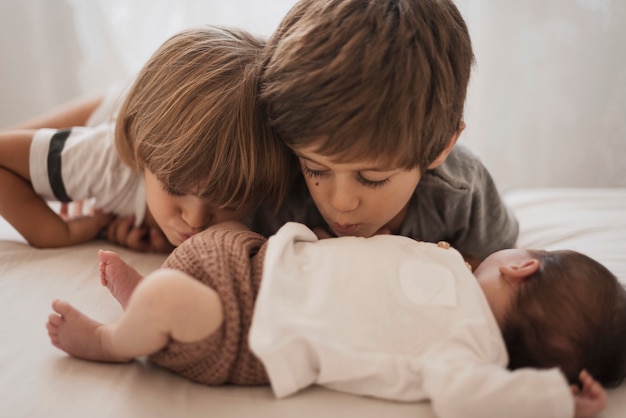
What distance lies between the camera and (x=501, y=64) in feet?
5.54

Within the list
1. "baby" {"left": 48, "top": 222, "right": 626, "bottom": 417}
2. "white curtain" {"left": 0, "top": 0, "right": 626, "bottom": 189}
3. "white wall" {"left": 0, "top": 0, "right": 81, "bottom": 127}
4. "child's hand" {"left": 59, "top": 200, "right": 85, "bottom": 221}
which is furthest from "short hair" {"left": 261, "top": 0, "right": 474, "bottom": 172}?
"white wall" {"left": 0, "top": 0, "right": 81, "bottom": 127}

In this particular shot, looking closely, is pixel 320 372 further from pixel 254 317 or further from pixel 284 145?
pixel 284 145

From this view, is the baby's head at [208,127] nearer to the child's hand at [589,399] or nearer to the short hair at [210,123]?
the short hair at [210,123]

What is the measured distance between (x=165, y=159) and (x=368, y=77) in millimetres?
Result: 352

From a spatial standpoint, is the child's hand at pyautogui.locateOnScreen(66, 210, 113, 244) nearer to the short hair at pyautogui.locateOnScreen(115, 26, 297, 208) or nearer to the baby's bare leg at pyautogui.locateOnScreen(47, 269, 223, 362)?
the short hair at pyautogui.locateOnScreen(115, 26, 297, 208)

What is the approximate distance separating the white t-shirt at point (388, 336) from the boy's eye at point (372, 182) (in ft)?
0.39

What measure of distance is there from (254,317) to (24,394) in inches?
10.5

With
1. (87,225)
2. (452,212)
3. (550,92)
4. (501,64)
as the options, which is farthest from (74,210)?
(550,92)

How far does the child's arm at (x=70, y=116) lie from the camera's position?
1.36 metres

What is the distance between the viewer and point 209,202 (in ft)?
3.17

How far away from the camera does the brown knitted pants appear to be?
71cm

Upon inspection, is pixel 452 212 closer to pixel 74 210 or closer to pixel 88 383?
pixel 88 383

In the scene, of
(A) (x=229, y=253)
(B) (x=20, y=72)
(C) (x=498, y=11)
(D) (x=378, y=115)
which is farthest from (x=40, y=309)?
(C) (x=498, y=11)

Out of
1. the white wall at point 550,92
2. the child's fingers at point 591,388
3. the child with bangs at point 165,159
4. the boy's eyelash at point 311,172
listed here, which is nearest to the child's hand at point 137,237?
the child with bangs at point 165,159
